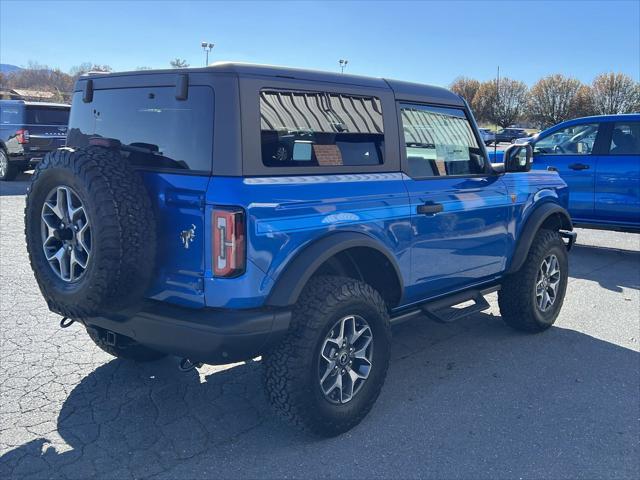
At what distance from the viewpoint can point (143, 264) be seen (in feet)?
9.29

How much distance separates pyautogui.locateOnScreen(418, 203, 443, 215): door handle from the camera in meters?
3.74

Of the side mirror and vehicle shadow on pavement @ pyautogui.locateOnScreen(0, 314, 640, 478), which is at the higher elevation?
the side mirror

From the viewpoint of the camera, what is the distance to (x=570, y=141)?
8.84 metres

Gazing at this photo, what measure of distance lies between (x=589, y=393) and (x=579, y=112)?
43.8 meters

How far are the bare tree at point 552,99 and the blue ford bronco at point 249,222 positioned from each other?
45.2 meters

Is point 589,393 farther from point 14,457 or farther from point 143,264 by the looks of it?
point 14,457

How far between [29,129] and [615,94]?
Result: 1522 inches

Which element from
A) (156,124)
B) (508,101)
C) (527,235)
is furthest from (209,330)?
(508,101)

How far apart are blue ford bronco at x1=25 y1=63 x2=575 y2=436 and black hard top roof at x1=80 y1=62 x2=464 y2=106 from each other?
1 cm

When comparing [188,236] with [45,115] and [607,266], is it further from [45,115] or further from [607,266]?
[45,115]

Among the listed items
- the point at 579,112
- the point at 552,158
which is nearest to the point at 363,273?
the point at 552,158

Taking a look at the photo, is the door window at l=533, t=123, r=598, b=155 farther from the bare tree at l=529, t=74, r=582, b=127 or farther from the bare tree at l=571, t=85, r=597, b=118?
the bare tree at l=529, t=74, r=582, b=127

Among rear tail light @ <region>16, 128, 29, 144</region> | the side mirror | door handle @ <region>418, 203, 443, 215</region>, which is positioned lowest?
door handle @ <region>418, 203, 443, 215</region>

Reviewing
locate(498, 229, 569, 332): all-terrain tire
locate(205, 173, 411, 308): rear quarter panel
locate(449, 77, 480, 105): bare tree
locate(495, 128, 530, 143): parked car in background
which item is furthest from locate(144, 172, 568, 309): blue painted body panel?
locate(449, 77, 480, 105): bare tree
